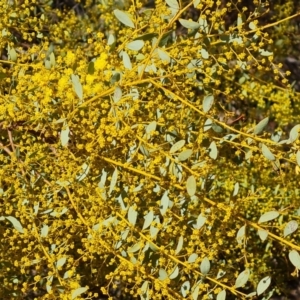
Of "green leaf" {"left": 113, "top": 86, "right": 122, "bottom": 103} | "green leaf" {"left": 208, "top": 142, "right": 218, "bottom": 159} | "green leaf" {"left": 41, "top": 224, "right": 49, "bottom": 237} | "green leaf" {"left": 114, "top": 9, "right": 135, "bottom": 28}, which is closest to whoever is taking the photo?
"green leaf" {"left": 113, "top": 86, "right": 122, "bottom": 103}

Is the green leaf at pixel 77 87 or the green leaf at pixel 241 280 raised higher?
the green leaf at pixel 77 87

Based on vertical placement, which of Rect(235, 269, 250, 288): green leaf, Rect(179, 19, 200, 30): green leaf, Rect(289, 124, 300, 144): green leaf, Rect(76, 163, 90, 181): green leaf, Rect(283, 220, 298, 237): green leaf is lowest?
Rect(235, 269, 250, 288): green leaf

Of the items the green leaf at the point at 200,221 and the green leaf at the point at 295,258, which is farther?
the green leaf at the point at 200,221

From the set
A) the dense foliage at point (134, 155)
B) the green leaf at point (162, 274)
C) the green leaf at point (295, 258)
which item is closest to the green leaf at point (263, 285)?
the dense foliage at point (134, 155)

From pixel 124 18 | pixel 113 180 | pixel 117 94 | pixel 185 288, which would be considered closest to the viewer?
pixel 117 94

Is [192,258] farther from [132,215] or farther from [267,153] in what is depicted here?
[267,153]

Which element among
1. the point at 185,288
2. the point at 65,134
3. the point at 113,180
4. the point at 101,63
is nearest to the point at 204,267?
the point at 185,288

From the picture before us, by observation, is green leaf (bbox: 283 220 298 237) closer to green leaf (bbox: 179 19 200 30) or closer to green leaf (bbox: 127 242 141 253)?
green leaf (bbox: 127 242 141 253)

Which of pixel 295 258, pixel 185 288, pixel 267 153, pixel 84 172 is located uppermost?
pixel 267 153

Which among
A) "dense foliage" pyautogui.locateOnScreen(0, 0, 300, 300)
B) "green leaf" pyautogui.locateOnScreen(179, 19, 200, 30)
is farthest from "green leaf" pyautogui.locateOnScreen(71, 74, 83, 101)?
"green leaf" pyautogui.locateOnScreen(179, 19, 200, 30)

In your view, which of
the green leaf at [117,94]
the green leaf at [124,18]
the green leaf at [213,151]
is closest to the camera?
the green leaf at [117,94]

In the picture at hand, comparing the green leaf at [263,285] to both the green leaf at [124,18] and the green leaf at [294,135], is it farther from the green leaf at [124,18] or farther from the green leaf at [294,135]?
the green leaf at [124,18]

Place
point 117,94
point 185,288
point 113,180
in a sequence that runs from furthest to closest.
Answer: point 185,288
point 113,180
point 117,94
